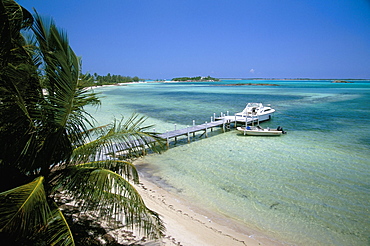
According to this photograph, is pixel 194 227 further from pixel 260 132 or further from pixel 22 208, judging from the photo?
pixel 260 132

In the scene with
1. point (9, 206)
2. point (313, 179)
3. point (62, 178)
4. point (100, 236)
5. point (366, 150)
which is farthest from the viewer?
point (366, 150)

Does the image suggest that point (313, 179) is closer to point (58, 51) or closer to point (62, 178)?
point (62, 178)

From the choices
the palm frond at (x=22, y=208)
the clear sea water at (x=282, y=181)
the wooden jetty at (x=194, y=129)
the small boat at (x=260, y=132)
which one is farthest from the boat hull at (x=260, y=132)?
the palm frond at (x=22, y=208)

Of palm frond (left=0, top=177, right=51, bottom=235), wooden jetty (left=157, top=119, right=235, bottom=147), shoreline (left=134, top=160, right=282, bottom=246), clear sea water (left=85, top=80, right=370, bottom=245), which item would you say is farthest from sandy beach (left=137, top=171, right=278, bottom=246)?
wooden jetty (left=157, top=119, right=235, bottom=147)

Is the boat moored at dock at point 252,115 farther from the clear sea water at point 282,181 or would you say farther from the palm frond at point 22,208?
the palm frond at point 22,208

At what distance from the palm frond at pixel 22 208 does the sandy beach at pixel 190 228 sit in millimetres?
3291

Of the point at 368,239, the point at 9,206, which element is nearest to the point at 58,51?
the point at 9,206

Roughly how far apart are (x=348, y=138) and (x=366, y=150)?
10.5 ft

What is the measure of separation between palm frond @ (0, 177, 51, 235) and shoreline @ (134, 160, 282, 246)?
3.29 m

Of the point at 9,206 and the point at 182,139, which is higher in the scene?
the point at 9,206

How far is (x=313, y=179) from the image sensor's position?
1045 cm

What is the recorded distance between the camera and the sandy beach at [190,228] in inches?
238

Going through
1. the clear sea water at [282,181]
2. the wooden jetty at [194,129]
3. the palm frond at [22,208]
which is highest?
the palm frond at [22,208]

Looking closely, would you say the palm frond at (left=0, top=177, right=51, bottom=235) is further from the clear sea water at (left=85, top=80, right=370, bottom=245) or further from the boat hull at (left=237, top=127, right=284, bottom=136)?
the boat hull at (left=237, top=127, right=284, bottom=136)
